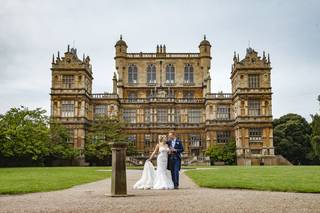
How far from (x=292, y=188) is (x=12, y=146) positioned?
3079 centimetres

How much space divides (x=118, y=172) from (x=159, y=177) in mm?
3077

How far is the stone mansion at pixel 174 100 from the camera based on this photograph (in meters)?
53.4

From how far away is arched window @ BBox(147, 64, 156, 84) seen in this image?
60862mm

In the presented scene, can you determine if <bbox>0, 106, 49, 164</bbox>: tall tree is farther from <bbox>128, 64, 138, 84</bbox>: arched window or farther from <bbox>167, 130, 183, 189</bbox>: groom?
<bbox>167, 130, 183, 189</bbox>: groom

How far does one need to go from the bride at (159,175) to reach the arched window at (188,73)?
45.3 meters

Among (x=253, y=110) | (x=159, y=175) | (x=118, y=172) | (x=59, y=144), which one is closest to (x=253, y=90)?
(x=253, y=110)

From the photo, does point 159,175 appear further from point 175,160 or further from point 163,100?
point 163,100

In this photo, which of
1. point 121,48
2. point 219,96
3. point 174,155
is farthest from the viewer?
point 121,48

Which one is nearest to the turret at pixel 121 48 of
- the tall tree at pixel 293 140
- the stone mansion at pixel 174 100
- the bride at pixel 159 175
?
the stone mansion at pixel 174 100

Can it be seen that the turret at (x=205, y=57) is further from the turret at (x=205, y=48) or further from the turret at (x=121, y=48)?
the turret at (x=121, y=48)

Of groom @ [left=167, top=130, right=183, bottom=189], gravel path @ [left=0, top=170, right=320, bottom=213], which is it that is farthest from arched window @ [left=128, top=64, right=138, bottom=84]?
gravel path @ [left=0, top=170, right=320, bottom=213]

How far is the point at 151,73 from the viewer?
200 ft

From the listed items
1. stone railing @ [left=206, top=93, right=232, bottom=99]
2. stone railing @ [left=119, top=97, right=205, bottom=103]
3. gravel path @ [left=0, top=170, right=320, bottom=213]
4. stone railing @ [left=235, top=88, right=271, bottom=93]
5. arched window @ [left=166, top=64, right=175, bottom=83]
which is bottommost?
gravel path @ [left=0, top=170, right=320, bottom=213]

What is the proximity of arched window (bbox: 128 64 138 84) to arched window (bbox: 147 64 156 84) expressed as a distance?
161 cm
